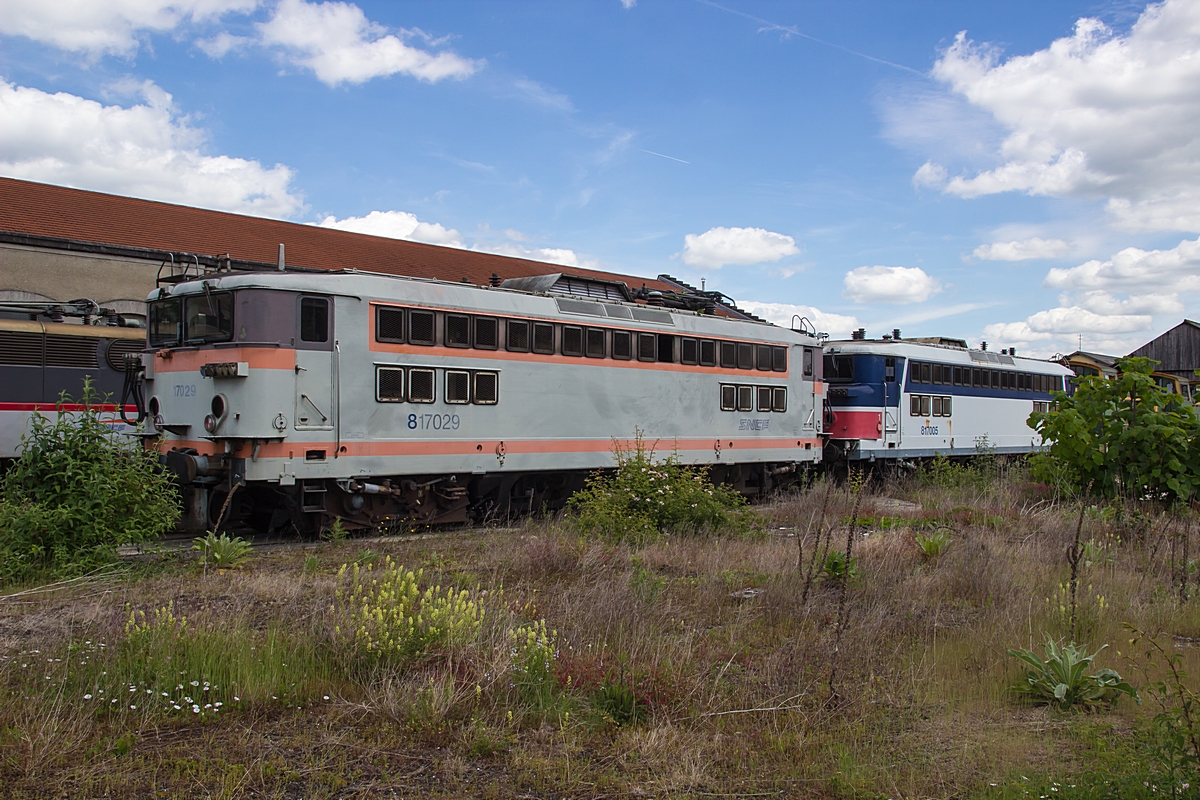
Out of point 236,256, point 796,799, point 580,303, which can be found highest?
point 236,256

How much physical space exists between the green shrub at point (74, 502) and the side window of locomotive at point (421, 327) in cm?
397

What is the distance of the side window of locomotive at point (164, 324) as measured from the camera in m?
12.0

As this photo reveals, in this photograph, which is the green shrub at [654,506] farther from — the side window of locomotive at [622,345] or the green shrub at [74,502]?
the green shrub at [74,502]

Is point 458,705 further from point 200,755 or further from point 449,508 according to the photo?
point 449,508

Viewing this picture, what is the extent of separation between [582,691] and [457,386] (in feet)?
25.8

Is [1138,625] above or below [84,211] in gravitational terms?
below

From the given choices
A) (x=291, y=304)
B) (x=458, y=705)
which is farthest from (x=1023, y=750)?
(x=291, y=304)

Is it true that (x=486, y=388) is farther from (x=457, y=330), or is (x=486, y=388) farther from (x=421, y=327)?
(x=421, y=327)

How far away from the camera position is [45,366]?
15.0 metres

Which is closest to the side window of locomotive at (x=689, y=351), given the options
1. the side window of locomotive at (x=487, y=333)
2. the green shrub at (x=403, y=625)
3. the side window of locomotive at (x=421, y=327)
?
the side window of locomotive at (x=487, y=333)

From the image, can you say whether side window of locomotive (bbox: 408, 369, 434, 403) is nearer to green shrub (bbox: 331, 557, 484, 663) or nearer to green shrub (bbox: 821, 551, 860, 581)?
green shrub (bbox: 821, 551, 860, 581)

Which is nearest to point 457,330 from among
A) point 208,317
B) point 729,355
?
point 208,317

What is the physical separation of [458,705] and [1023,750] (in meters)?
2.99

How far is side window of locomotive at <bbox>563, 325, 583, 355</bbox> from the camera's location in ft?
46.3
